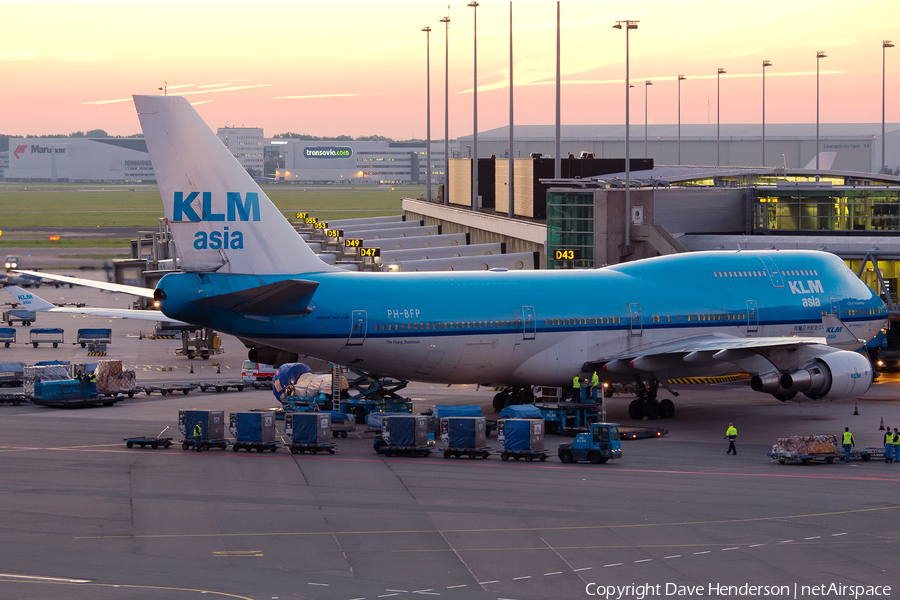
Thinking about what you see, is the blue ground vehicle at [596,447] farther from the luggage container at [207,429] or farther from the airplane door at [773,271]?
the airplane door at [773,271]

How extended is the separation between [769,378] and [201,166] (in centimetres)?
2191

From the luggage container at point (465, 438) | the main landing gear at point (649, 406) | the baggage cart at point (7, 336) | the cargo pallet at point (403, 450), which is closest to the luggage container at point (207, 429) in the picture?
the cargo pallet at point (403, 450)

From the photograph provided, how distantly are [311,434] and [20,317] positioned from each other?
4998 centimetres

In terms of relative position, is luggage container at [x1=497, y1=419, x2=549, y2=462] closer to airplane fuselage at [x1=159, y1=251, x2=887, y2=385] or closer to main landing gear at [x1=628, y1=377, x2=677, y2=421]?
airplane fuselage at [x1=159, y1=251, x2=887, y2=385]

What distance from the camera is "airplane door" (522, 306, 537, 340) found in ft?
136

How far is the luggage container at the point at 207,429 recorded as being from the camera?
36719mm

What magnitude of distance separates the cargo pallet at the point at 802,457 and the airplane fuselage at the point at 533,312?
31.8 feet

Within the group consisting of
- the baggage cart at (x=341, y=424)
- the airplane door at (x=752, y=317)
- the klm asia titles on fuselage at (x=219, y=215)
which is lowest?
the baggage cart at (x=341, y=424)

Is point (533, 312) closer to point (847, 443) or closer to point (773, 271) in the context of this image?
point (773, 271)

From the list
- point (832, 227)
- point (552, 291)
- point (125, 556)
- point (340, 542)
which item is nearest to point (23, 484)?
point (125, 556)

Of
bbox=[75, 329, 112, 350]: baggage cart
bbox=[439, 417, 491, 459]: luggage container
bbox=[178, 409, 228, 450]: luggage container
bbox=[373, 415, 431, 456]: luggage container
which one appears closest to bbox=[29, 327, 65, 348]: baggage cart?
bbox=[75, 329, 112, 350]: baggage cart

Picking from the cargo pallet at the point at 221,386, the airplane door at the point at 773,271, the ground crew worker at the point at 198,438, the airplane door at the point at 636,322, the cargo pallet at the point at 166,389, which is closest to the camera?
the ground crew worker at the point at 198,438

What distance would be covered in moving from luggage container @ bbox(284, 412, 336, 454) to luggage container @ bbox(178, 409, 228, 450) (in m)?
2.44

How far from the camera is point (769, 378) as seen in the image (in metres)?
40.8
